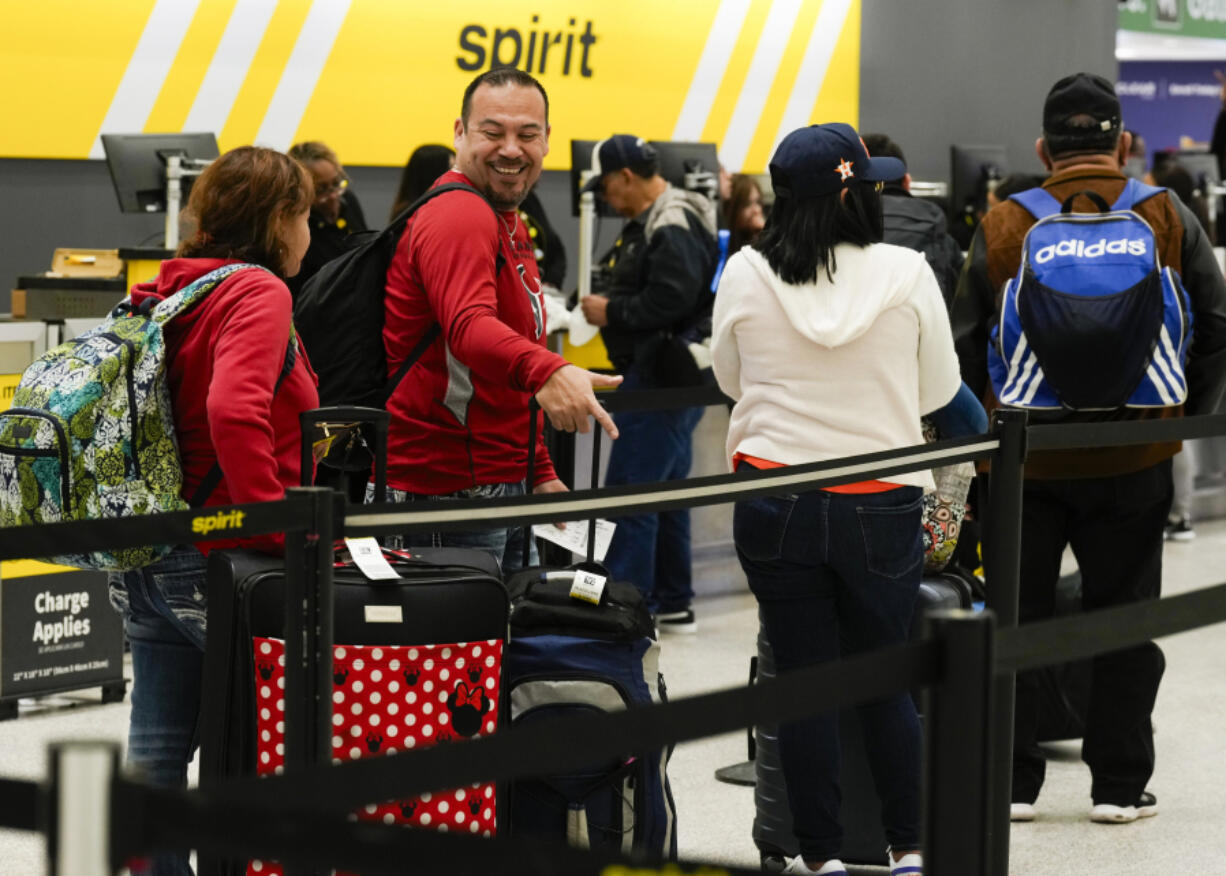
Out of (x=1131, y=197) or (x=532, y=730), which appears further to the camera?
(x=1131, y=197)

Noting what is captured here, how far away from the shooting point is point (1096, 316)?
3.43 metres

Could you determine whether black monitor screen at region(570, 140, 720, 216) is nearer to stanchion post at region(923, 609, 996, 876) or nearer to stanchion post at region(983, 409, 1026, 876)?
stanchion post at region(983, 409, 1026, 876)

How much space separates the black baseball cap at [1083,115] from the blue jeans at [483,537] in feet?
4.76

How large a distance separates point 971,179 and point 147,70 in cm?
445

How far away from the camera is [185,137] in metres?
6.55

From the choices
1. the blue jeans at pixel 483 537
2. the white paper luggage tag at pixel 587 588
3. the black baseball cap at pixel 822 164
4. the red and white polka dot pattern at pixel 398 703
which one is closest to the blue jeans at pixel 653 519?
the blue jeans at pixel 483 537

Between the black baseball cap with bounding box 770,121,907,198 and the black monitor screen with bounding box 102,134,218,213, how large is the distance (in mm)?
3918

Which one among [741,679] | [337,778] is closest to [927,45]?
[741,679]

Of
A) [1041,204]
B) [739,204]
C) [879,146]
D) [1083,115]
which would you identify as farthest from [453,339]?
[739,204]

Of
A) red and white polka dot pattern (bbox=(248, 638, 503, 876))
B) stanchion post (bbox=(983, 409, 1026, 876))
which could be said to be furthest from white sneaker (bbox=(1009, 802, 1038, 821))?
red and white polka dot pattern (bbox=(248, 638, 503, 876))

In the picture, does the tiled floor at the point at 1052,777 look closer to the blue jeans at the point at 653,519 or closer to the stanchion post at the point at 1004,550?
the blue jeans at the point at 653,519

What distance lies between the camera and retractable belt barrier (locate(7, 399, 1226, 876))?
3.90ft

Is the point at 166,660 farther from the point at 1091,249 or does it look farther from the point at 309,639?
the point at 1091,249

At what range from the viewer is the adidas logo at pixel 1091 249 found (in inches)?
136
